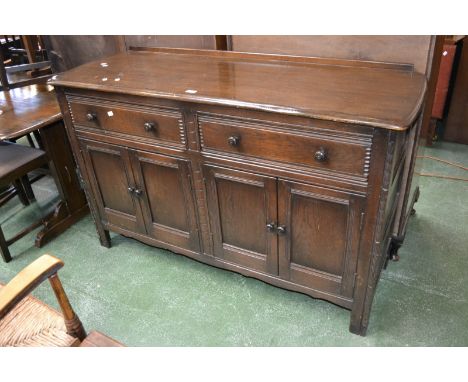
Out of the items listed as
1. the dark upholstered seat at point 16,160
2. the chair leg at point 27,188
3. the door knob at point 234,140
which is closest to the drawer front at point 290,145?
the door knob at point 234,140

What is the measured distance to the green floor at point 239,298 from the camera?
1896mm

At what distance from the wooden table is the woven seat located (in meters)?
1.07

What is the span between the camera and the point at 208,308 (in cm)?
206

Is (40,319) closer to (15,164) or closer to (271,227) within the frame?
(271,227)

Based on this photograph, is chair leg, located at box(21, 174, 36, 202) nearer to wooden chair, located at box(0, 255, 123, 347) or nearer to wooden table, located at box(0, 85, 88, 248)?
wooden table, located at box(0, 85, 88, 248)

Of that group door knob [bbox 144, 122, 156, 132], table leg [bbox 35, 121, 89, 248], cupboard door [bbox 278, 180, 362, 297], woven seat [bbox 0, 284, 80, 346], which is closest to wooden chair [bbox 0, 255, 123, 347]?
woven seat [bbox 0, 284, 80, 346]

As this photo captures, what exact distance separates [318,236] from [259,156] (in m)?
0.42

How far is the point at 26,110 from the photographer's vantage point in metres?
2.44

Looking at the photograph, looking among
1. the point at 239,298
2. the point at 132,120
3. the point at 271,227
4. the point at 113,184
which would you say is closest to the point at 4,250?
the point at 113,184

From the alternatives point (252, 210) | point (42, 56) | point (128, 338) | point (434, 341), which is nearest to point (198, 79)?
point (252, 210)

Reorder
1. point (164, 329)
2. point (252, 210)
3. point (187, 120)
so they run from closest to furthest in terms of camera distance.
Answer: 1. point (187, 120)
2. point (252, 210)
3. point (164, 329)

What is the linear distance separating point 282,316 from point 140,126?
3.68ft

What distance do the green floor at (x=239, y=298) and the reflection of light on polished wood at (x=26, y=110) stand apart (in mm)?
769
